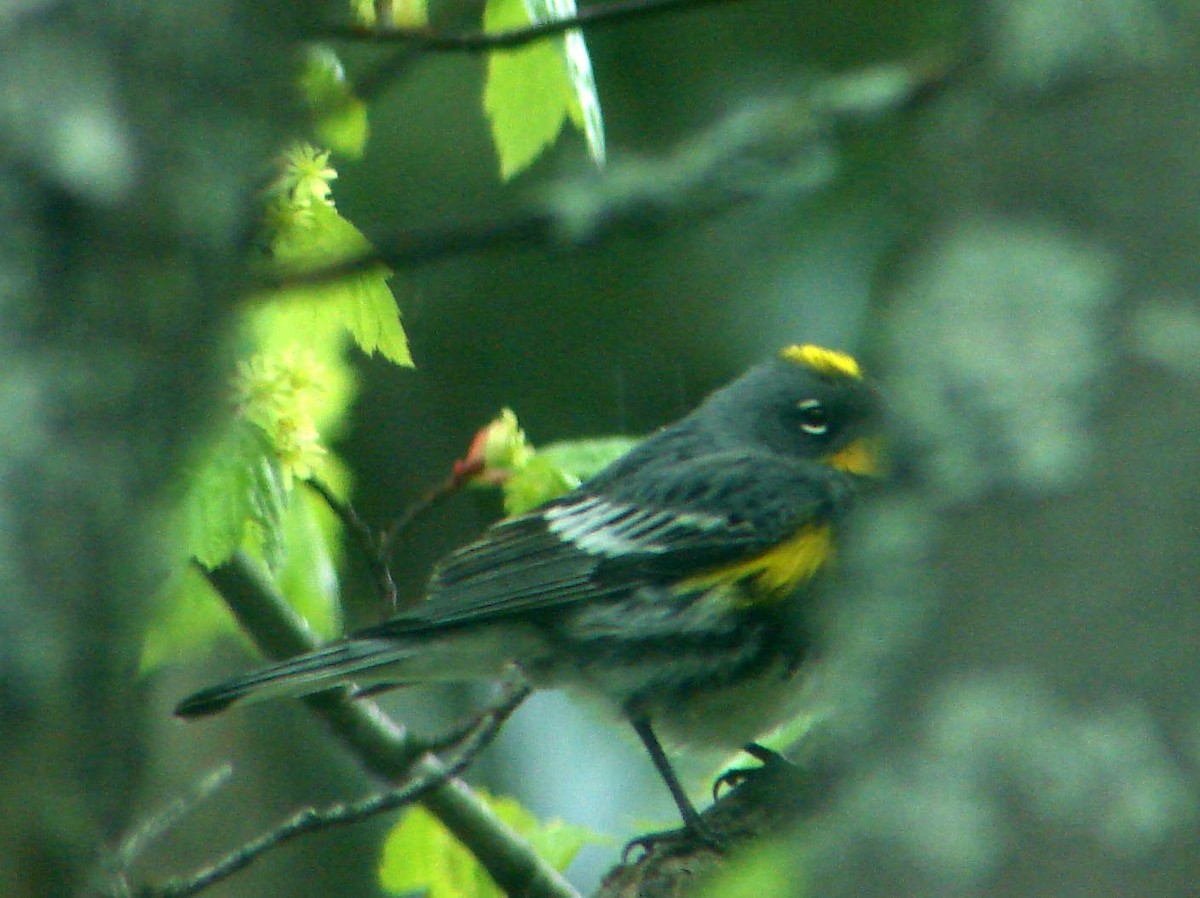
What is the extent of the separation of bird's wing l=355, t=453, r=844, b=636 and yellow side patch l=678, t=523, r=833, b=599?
2 cm

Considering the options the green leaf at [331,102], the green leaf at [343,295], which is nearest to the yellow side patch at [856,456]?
the green leaf at [343,295]

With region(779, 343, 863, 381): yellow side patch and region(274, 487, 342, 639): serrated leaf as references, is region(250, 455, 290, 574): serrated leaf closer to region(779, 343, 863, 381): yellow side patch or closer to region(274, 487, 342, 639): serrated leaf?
region(274, 487, 342, 639): serrated leaf

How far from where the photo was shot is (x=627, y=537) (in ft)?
11.2

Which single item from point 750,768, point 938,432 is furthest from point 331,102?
point 750,768

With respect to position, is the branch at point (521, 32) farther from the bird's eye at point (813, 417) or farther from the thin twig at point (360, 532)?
the bird's eye at point (813, 417)

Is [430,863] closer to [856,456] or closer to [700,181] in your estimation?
[856,456]

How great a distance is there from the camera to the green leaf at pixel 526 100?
2.67 m

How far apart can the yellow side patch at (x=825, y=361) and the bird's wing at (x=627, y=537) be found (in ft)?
1.09

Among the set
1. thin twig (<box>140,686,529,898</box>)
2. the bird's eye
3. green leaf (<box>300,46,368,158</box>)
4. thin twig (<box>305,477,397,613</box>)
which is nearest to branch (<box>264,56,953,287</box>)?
green leaf (<box>300,46,368,158</box>)

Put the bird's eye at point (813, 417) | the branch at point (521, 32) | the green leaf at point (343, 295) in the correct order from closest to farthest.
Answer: the branch at point (521, 32)
the green leaf at point (343, 295)
the bird's eye at point (813, 417)

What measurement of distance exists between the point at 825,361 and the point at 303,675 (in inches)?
59.4

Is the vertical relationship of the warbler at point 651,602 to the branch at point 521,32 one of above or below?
above

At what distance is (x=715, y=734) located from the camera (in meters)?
3.23

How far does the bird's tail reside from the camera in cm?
289
